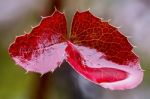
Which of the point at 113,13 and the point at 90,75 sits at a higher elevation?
the point at 113,13

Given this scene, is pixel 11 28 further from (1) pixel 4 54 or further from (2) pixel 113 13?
(2) pixel 113 13

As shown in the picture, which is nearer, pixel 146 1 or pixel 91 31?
pixel 91 31

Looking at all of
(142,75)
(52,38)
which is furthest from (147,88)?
(52,38)
